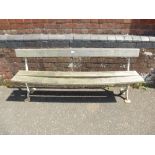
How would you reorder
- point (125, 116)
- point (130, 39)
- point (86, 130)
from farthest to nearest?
point (130, 39) → point (125, 116) → point (86, 130)

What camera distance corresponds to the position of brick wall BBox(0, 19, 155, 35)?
459cm

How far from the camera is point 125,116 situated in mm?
4102

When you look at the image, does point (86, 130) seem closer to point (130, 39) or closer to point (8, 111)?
point (8, 111)

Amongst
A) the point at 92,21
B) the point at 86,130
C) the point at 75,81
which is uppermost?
the point at 92,21

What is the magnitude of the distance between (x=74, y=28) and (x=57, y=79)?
1.01 metres

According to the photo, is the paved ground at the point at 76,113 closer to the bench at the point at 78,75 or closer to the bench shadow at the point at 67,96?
the bench shadow at the point at 67,96

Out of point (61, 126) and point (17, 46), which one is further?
point (17, 46)

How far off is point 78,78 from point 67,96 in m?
0.52

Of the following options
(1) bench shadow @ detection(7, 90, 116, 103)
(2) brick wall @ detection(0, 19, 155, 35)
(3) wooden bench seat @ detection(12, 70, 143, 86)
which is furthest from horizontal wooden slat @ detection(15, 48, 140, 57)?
(1) bench shadow @ detection(7, 90, 116, 103)

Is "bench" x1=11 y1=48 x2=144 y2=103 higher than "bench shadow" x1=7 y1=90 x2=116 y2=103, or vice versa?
"bench" x1=11 y1=48 x2=144 y2=103

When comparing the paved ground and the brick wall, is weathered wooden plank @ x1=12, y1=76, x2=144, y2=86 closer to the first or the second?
the paved ground

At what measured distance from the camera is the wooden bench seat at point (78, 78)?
4086 mm

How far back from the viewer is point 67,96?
4.59m

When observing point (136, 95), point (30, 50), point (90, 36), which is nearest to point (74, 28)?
point (90, 36)
